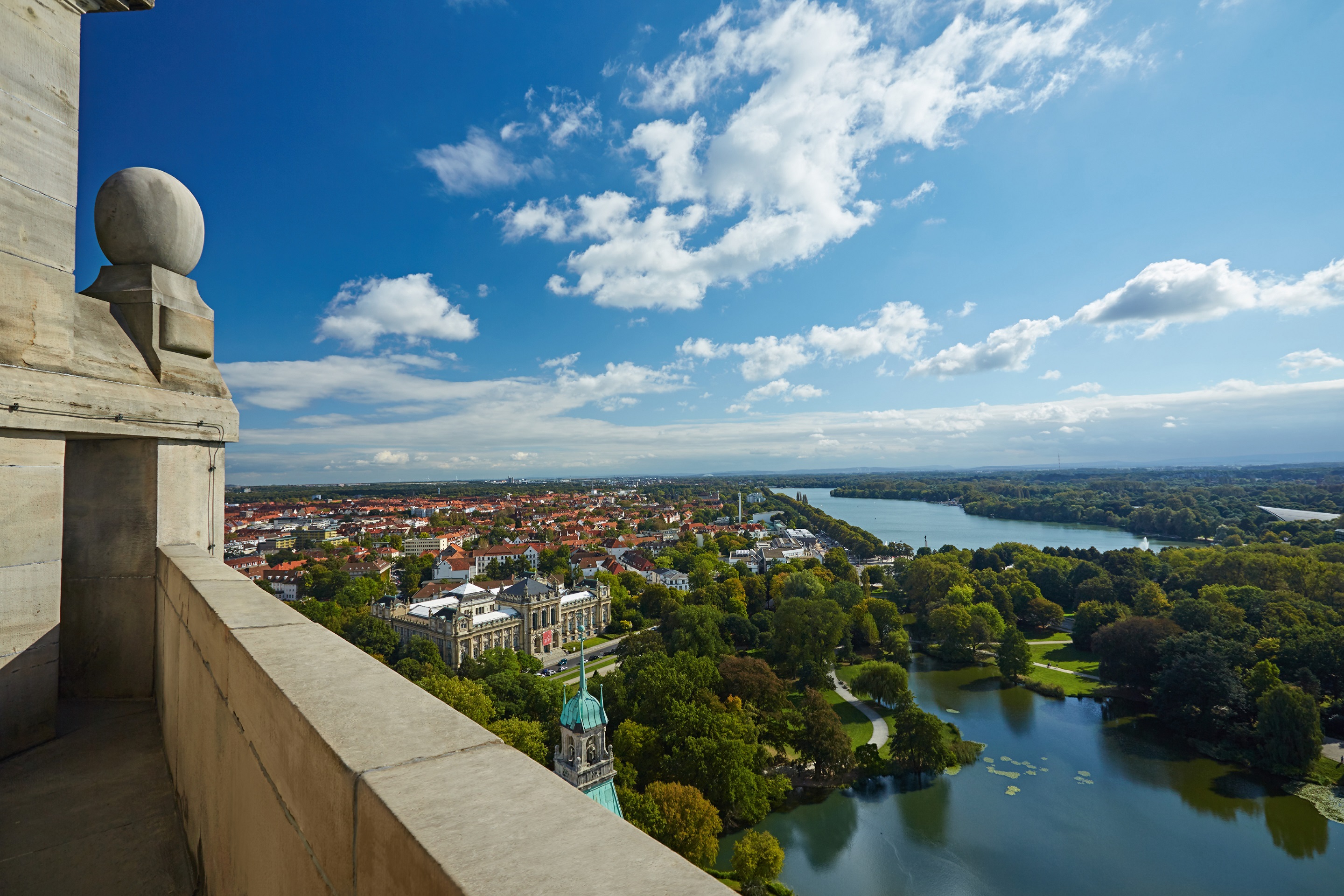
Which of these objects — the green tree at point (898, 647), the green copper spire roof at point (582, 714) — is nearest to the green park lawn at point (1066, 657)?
the green tree at point (898, 647)

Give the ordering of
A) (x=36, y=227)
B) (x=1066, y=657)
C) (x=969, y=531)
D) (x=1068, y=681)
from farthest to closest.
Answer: (x=969, y=531), (x=1066, y=657), (x=1068, y=681), (x=36, y=227)

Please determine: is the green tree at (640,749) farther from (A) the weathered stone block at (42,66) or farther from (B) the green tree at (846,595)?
(B) the green tree at (846,595)

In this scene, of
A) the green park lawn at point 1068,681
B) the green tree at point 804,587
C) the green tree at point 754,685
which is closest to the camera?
the green tree at point 754,685

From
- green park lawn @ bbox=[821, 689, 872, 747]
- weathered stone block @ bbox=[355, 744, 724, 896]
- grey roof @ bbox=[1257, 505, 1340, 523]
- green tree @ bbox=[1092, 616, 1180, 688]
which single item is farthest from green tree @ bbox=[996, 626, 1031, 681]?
grey roof @ bbox=[1257, 505, 1340, 523]

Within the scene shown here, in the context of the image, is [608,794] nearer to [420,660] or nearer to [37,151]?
[37,151]

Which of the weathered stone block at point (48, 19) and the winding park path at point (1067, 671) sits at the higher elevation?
the weathered stone block at point (48, 19)

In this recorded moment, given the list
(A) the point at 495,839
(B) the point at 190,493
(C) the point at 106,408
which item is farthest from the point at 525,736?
(A) the point at 495,839
